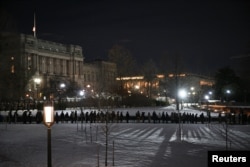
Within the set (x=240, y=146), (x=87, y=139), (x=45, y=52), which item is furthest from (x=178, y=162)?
(x=45, y=52)

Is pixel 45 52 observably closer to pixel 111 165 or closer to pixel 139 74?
pixel 139 74

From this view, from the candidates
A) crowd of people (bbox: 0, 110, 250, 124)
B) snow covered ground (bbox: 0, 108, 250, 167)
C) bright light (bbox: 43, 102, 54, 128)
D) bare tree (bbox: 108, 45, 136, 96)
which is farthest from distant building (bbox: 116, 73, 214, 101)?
bright light (bbox: 43, 102, 54, 128)

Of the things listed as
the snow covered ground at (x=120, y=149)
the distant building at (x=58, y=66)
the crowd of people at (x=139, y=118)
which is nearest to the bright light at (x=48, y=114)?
the snow covered ground at (x=120, y=149)

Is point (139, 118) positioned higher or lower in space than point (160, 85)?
lower

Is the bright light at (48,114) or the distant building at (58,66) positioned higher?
the distant building at (58,66)

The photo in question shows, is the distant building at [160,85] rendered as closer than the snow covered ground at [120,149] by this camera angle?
No

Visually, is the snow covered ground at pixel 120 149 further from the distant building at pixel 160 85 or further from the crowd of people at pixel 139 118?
the distant building at pixel 160 85

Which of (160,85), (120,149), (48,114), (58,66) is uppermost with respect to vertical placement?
(58,66)

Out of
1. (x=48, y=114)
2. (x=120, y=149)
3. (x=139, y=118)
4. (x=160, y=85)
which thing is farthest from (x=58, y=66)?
(x=48, y=114)

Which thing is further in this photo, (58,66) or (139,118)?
(58,66)

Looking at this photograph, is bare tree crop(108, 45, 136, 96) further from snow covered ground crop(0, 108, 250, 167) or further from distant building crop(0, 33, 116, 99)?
snow covered ground crop(0, 108, 250, 167)

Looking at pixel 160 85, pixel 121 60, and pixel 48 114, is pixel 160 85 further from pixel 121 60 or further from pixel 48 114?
pixel 48 114

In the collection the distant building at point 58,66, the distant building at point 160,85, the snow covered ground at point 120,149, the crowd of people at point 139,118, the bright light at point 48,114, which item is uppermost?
the distant building at point 58,66

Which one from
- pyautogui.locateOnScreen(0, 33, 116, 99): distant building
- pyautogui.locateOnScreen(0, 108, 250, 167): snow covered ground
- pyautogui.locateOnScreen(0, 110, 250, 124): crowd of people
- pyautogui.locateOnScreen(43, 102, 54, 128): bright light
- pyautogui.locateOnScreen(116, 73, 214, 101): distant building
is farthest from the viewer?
pyautogui.locateOnScreen(0, 33, 116, 99): distant building
